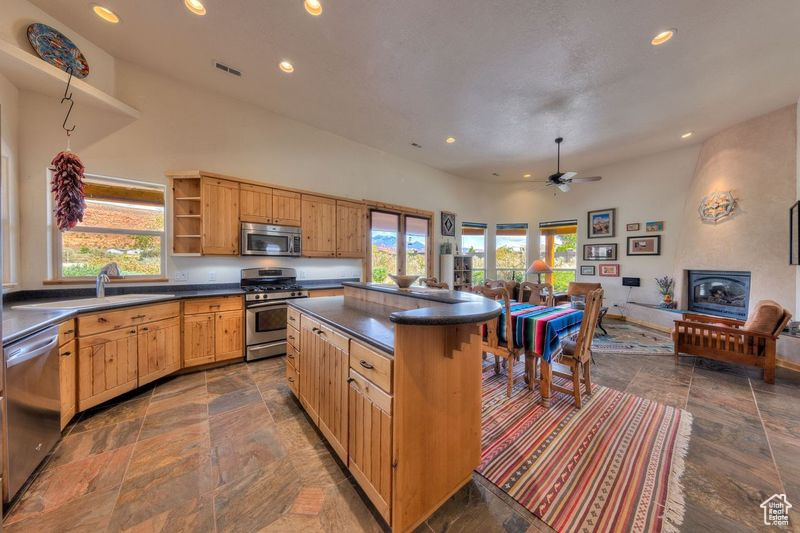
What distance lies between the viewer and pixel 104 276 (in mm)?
2879

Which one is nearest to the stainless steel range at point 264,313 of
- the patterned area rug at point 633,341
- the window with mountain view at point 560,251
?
the patterned area rug at point 633,341

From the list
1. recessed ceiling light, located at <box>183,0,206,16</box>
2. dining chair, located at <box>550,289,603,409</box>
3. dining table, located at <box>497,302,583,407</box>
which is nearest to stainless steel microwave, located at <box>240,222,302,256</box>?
recessed ceiling light, located at <box>183,0,206,16</box>

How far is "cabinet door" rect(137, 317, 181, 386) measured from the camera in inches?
109

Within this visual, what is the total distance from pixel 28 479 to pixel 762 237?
27.4 ft

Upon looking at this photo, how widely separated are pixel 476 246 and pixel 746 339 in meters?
5.11

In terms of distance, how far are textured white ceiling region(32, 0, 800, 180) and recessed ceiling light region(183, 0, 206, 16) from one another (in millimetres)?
70

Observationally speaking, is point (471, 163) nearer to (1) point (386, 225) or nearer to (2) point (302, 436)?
(1) point (386, 225)

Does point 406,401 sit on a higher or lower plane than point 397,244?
lower

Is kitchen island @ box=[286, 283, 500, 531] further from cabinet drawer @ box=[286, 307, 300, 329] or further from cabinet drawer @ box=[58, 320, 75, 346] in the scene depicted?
cabinet drawer @ box=[58, 320, 75, 346]

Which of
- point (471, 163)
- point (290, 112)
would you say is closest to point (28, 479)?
point (290, 112)

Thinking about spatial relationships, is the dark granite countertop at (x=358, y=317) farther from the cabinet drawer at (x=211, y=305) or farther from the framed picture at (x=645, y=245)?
the framed picture at (x=645, y=245)

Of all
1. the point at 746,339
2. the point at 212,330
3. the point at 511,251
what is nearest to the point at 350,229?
the point at 212,330

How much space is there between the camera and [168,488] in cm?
170

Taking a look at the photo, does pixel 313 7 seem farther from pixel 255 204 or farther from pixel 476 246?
pixel 476 246
